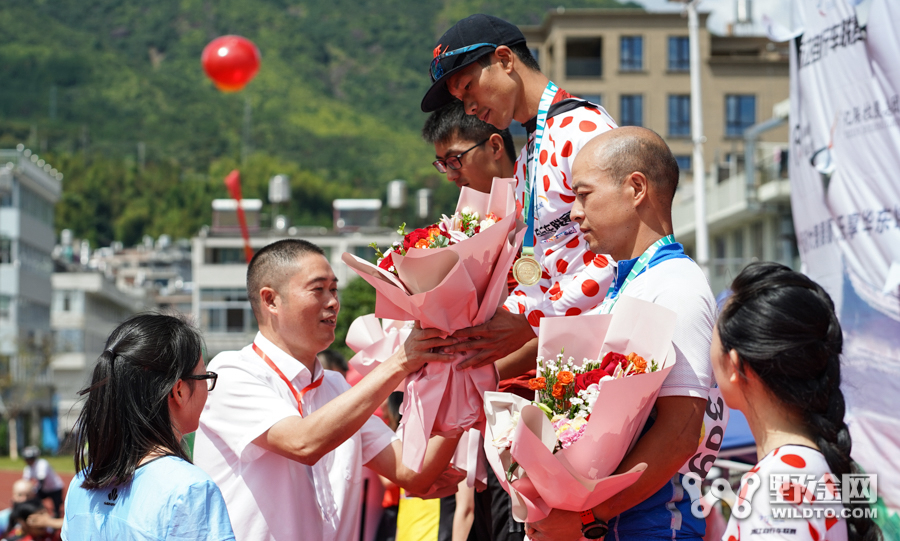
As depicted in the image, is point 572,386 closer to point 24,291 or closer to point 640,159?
point 640,159

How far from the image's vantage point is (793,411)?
251cm

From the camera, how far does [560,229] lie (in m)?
3.66

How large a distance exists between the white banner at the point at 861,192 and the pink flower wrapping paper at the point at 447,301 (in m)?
4.49

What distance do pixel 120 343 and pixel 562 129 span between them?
1.72m

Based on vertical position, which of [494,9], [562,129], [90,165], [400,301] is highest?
[494,9]

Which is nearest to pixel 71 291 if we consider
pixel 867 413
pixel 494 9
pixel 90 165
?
pixel 90 165

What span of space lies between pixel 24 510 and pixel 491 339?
27.7 ft

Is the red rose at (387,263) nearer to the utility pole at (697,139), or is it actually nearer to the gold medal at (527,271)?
the gold medal at (527,271)

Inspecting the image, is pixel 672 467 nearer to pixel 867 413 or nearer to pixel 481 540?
pixel 481 540

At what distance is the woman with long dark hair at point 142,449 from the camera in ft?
9.34

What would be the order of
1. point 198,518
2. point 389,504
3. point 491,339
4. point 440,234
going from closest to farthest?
point 198,518 → point 491,339 → point 440,234 → point 389,504

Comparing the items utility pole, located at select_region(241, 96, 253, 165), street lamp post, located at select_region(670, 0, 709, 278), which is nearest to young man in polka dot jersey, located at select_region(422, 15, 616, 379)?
street lamp post, located at select_region(670, 0, 709, 278)

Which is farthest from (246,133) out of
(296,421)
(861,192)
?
(296,421)

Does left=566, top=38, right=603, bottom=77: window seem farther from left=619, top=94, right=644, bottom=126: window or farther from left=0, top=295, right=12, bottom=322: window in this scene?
left=0, top=295, right=12, bottom=322: window
